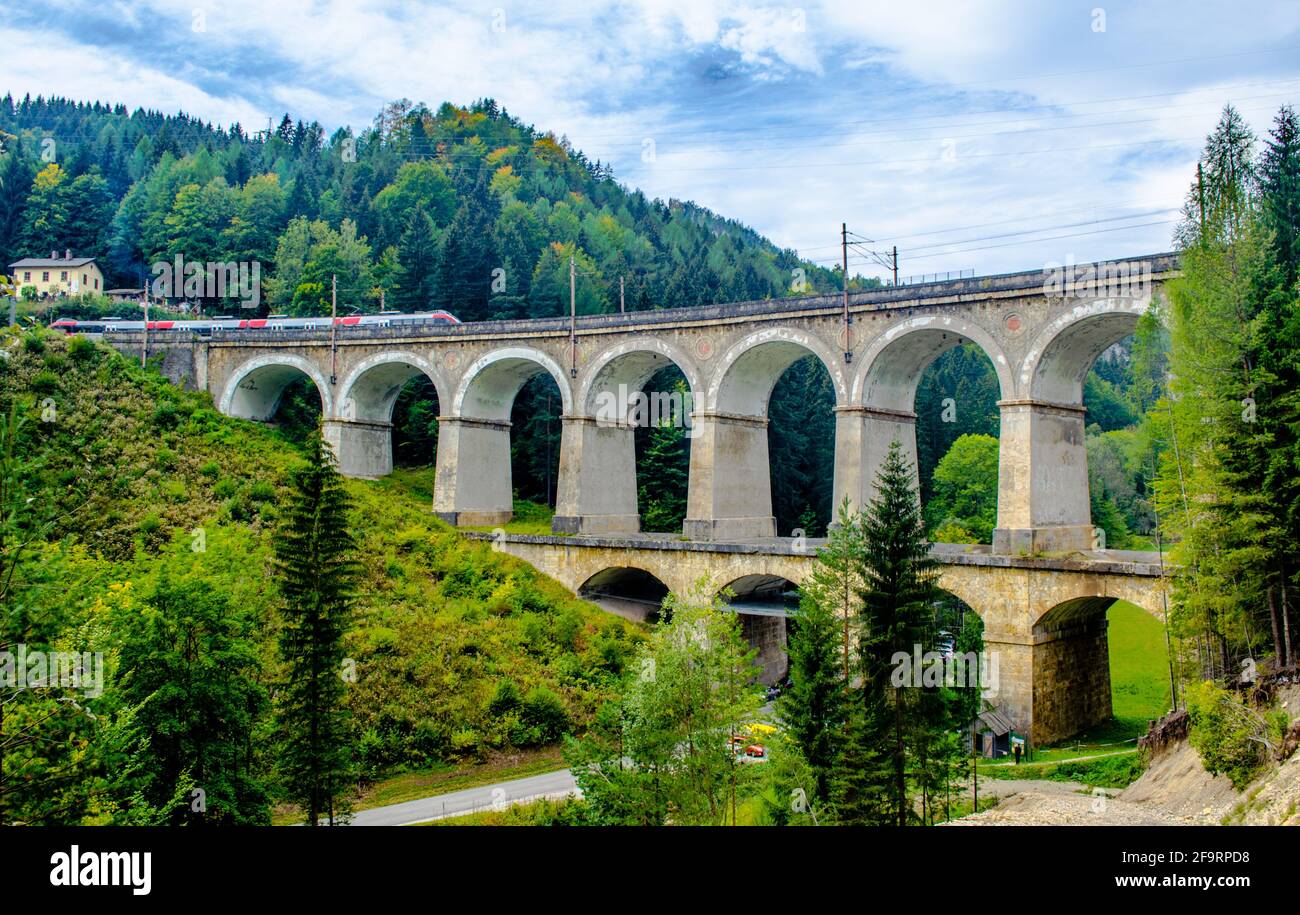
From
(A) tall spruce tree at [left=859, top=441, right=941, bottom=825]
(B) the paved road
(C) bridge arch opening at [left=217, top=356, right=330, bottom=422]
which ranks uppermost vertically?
(C) bridge arch opening at [left=217, top=356, right=330, bottom=422]

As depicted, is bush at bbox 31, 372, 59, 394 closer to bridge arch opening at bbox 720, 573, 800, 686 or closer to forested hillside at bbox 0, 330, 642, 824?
forested hillside at bbox 0, 330, 642, 824

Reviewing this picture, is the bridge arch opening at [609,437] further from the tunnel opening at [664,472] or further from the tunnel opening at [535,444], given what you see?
the tunnel opening at [535,444]

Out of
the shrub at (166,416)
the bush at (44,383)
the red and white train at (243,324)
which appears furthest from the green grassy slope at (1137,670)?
the bush at (44,383)

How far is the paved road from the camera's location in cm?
2178

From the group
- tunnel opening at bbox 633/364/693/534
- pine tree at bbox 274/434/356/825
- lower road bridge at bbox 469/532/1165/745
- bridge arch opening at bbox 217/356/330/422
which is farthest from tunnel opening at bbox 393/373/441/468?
pine tree at bbox 274/434/356/825

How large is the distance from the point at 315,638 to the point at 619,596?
878 inches

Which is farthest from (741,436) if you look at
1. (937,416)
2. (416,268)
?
(416,268)

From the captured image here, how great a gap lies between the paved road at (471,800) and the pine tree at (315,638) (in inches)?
76.3

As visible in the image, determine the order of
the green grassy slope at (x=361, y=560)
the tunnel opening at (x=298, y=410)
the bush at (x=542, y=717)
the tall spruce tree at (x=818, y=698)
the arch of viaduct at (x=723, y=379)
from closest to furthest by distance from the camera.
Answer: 1. the tall spruce tree at (x=818, y=698)
2. the green grassy slope at (x=361, y=560)
3. the bush at (x=542, y=717)
4. the arch of viaduct at (x=723, y=379)
5. the tunnel opening at (x=298, y=410)

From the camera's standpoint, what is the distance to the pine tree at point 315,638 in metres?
18.5

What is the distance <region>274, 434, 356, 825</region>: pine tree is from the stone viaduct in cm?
1762

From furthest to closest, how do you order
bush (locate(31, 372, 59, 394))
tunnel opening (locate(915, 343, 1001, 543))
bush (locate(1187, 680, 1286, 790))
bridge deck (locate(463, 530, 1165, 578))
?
1. tunnel opening (locate(915, 343, 1001, 543))
2. bush (locate(31, 372, 59, 394))
3. bridge deck (locate(463, 530, 1165, 578))
4. bush (locate(1187, 680, 1286, 790))

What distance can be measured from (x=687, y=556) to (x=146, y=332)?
106ft
